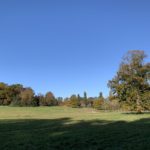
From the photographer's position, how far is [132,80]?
49906 mm

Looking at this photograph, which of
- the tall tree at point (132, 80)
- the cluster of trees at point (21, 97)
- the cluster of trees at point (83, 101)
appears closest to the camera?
the tall tree at point (132, 80)

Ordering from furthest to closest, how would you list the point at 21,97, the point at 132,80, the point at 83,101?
the point at 83,101, the point at 21,97, the point at 132,80

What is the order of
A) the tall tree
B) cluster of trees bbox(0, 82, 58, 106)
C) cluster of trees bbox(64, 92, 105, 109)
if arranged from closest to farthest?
1. the tall tree
2. cluster of trees bbox(64, 92, 105, 109)
3. cluster of trees bbox(0, 82, 58, 106)

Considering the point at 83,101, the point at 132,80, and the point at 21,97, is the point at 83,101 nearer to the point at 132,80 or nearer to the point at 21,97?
the point at 21,97

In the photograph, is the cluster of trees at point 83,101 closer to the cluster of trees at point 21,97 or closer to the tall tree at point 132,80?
the cluster of trees at point 21,97

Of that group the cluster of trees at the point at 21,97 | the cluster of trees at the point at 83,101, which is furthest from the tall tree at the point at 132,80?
the cluster of trees at the point at 21,97

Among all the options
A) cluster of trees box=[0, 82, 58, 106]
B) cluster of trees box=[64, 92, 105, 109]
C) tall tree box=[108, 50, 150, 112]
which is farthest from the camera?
cluster of trees box=[0, 82, 58, 106]

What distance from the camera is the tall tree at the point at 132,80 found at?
1946 inches

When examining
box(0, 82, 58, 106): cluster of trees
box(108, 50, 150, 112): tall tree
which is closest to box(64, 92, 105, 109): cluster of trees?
box(0, 82, 58, 106): cluster of trees

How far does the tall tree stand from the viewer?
4944cm

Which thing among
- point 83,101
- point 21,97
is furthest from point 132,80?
point 83,101

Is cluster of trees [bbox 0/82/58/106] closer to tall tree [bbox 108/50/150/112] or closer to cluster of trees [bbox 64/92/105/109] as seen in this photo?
cluster of trees [bbox 64/92/105/109]

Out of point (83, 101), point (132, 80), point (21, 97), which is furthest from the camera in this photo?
point (83, 101)

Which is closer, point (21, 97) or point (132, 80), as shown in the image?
point (132, 80)
